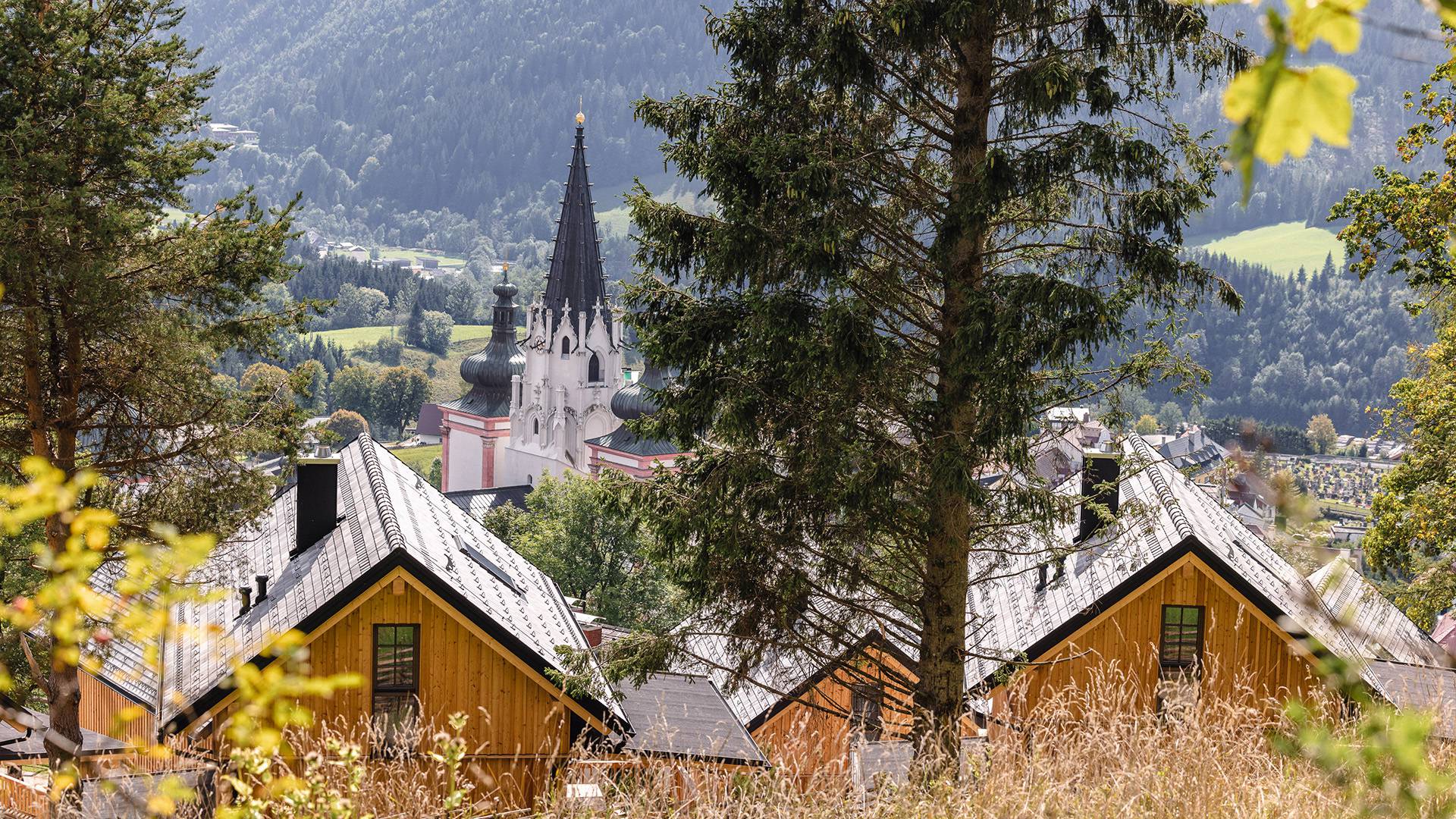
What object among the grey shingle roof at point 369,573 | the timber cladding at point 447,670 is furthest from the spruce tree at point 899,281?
the timber cladding at point 447,670

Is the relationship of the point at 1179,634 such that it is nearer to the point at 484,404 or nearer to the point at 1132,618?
the point at 1132,618

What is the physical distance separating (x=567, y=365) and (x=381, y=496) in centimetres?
6338

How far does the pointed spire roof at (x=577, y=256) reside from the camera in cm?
7119

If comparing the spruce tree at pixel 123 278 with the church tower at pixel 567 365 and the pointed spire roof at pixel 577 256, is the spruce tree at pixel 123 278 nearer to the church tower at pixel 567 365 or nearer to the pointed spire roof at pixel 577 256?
the pointed spire roof at pixel 577 256

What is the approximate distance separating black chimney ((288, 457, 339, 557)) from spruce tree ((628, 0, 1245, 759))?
6494 mm

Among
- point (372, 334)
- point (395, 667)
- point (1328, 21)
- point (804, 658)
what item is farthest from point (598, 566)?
point (372, 334)

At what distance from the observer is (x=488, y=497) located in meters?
70.4

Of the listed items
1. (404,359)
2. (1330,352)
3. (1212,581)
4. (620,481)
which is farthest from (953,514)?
(1330,352)

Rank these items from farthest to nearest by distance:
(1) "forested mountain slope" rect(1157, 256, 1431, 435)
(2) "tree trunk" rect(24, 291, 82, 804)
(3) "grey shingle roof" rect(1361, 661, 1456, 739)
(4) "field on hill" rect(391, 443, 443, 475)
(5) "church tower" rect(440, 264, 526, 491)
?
1. (1) "forested mountain slope" rect(1157, 256, 1431, 435)
2. (4) "field on hill" rect(391, 443, 443, 475)
3. (5) "church tower" rect(440, 264, 526, 491)
4. (2) "tree trunk" rect(24, 291, 82, 804)
5. (3) "grey shingle roof" rect(1361, 661, 1456, 739)

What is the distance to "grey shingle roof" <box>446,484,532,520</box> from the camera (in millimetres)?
67125

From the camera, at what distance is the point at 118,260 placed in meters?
11.8

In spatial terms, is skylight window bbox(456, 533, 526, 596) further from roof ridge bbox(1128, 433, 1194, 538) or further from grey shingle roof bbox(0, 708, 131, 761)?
roof ridge bbox(1128, 433, 1194, 538)

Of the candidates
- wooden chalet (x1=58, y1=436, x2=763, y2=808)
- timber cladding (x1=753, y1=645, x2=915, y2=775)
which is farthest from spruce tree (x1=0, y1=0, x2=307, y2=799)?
timber cladding (x1=753, y1=645, x2=915, y2=775)

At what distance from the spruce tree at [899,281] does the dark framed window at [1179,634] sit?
14.9ft
